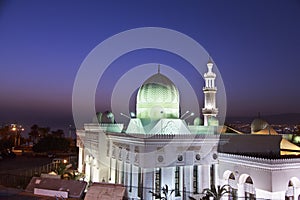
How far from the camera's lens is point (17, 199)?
793 cm

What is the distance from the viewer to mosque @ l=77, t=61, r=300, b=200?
43.2 feet

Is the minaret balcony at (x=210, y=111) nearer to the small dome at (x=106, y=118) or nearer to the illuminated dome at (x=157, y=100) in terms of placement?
the illuminated dome at (x=157, y=100)

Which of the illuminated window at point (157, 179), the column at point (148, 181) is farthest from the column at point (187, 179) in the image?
the column at point (148, 181)

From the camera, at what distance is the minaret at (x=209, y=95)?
23.6m

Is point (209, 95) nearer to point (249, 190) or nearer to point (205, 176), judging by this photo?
point (205, 176)

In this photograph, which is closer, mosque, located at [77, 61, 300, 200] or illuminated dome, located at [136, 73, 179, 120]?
mosque, located at [77, 61, 300, 200]

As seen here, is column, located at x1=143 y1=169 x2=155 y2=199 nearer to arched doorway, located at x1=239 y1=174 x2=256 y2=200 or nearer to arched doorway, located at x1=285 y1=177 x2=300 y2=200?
arched doorway, located at x1=239 y1=174 x2=256 y2=200

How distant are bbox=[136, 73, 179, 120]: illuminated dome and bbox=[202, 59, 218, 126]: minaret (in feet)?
19.4

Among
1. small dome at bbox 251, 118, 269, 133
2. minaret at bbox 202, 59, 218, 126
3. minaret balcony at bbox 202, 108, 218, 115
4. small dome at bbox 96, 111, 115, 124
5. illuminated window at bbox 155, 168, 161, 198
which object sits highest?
minaret at bbox 202, 59, 218, 126

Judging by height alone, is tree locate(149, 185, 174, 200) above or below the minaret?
below

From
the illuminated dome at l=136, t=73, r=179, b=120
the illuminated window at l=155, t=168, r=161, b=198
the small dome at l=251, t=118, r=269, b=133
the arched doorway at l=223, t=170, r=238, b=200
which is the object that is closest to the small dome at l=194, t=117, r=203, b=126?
the small dome at l=251, t=118, r=269, b=133

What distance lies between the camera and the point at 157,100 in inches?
699

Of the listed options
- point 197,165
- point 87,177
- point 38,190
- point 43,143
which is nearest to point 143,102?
point 197,165

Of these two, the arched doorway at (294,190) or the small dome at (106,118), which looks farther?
the small dome at (106,118)
